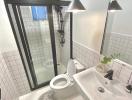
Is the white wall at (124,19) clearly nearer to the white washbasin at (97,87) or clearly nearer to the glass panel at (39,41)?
the white washbasin at (97,87)

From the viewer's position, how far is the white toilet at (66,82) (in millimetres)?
1614

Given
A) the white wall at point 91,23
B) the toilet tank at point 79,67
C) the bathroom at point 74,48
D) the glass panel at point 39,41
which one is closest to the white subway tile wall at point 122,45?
the bathroom at point 74,48

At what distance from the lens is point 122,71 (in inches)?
41.4

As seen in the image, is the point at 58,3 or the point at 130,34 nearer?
the point at 130,34

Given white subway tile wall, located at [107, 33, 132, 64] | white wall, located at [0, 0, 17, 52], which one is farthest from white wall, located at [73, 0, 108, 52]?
white wall, located at [0, 0, 17, 52]

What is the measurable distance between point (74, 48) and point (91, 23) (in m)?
0.71

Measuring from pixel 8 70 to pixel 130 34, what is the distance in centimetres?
176

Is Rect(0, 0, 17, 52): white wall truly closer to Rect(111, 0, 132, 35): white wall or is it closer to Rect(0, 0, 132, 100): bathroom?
Rect(0, 0, 132, 100): bathroom

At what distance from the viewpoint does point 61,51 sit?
2.65 m

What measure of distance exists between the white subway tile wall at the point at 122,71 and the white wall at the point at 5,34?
4.84ft

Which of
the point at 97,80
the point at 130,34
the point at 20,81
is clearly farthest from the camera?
the point at 20,81

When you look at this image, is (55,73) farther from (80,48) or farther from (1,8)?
(1,8)

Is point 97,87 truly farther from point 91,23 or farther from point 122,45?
point 91,23

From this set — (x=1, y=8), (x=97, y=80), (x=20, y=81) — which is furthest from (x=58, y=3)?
(x=20, y=81)
